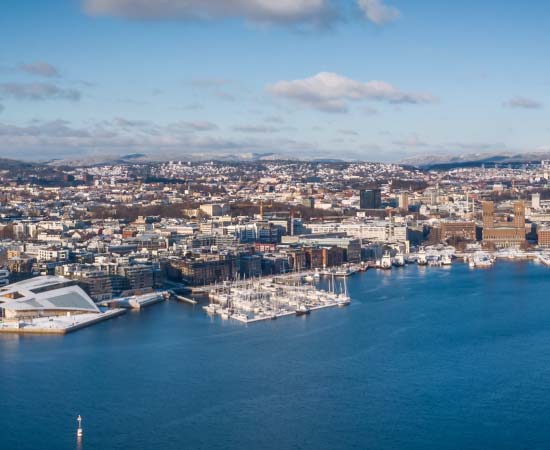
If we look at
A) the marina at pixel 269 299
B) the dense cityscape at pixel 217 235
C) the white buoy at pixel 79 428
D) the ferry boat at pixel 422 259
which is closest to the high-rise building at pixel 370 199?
the dense cityscape at pixel 217 235

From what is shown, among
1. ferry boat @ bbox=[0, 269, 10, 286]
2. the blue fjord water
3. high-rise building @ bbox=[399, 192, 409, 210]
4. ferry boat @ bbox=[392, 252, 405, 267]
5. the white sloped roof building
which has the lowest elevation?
the blue fjord water

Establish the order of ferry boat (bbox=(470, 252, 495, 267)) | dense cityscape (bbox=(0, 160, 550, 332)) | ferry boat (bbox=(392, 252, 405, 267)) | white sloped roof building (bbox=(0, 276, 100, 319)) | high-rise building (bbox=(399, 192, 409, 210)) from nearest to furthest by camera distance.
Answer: white sloped roof building (bbox=(0, 276, 100, 319))
dense cityscape (bbox=(0, 160, 550, 332))
ferry boat (bbox=(470, 252, 495, 267))
ferry boat (bbox=(392, 252, 405, 267))
high-rise building (bbox=(399, 192, 409, 210))

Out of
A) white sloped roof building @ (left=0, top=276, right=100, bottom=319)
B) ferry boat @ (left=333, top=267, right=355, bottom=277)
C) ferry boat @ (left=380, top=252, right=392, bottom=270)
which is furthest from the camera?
ferry boat @ (left=380, top=252, right=392, bottom=270)

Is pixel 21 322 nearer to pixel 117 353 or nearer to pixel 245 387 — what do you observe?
pixel 117 353

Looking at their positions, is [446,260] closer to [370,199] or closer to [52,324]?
[52,324]

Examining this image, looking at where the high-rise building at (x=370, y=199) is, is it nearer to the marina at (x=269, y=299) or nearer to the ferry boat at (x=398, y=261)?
the ferry boat at (x=398, y=261)

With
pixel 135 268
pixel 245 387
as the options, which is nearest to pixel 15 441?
pixel 245 387

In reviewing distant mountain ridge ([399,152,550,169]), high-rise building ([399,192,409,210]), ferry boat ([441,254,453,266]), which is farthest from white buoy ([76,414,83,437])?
distant mountain ridge ([399,152,550,169])

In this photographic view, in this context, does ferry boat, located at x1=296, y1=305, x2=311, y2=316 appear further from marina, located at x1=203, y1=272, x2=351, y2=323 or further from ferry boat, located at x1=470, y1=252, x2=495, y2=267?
ferry boat, located at x1=470, y1=252, x2=495, y2=267
